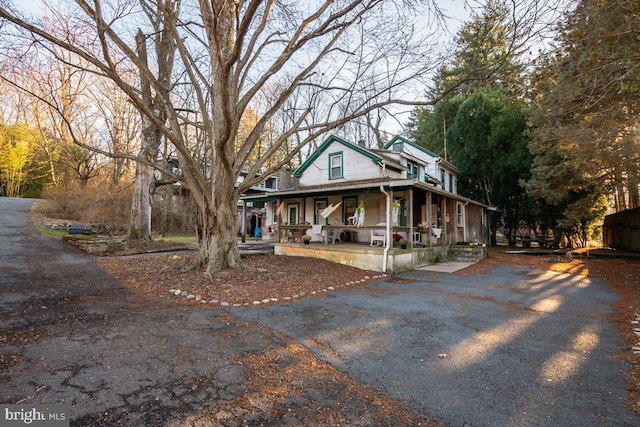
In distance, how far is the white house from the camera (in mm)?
12828

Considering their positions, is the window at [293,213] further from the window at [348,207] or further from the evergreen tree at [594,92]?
the evergreen tree at [594,92]

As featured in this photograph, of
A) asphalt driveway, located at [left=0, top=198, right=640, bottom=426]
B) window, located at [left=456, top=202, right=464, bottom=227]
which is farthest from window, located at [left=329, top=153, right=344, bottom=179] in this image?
asphalt driveway, located at [left=0, top=198, right=640, bottom=426]

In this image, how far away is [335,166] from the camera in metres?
15.7

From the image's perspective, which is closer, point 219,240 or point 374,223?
point 219,240

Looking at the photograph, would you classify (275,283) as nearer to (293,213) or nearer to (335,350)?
(335,350)

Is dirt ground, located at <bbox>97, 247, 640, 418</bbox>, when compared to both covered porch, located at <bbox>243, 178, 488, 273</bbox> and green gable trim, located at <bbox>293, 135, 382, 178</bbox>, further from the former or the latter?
green gable trim, located at <bbox>293, 135, 382, 178</bbox>

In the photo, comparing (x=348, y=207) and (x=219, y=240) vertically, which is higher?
(x=348, y=207)

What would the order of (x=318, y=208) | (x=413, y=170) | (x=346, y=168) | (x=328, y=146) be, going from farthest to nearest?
(x=413, y=170)
(x=328, y=146)
(x=318, y=208)
(x=346, y=168)

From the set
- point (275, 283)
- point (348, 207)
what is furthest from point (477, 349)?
point (348, 207)

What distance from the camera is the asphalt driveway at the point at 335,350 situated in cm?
258

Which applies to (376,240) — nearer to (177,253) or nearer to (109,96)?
(177,253)

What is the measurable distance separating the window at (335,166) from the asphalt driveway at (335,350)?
9289 millimetres

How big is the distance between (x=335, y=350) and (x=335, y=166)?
1258 cm

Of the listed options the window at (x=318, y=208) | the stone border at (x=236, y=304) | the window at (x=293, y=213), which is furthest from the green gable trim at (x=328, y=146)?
the stone border at (x=236, y=304)
